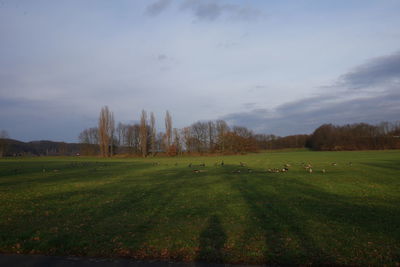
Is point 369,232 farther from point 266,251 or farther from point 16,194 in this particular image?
point 16,194

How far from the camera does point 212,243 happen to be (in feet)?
21.0

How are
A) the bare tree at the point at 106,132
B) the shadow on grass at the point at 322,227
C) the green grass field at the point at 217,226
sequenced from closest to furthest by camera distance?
the shadow on grass at the point at 322,227 < the green grass field at the point at 217,226 < the bare tree at the point at 106,132

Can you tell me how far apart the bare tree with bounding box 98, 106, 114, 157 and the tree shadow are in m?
88.4

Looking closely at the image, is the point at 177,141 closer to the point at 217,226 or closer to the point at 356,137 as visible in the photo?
the point at 356,137

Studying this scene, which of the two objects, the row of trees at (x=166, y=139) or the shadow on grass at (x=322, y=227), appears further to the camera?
the row of trees at (x=166, y=139)

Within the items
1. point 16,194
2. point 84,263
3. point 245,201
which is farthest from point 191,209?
point 16,194

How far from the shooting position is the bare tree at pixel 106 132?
91000 mm

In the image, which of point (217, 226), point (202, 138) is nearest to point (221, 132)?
point (202, 138)

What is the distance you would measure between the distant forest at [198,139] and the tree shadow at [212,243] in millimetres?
88432

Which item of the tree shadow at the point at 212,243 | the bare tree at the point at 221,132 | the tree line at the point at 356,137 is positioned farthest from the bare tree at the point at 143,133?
the tree shadow at the point at 212,243

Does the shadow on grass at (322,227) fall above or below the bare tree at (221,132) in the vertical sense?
below

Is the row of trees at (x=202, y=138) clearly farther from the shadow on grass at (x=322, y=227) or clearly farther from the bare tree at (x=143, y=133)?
the shadow on grass at (x=322, y=227)

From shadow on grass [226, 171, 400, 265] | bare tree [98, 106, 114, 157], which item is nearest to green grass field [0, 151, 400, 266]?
shadow on grass [226, 171, 400, 265]

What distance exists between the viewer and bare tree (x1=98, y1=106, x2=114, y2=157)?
91000 mm
